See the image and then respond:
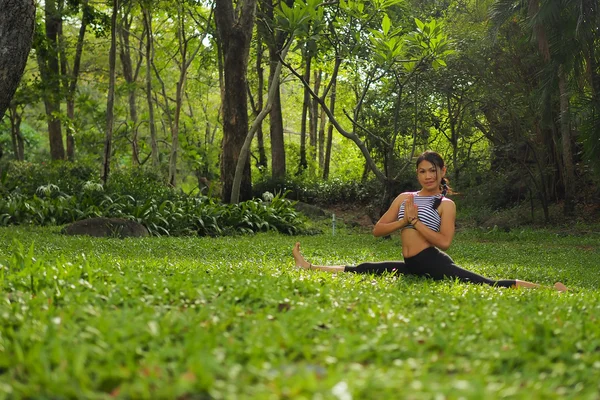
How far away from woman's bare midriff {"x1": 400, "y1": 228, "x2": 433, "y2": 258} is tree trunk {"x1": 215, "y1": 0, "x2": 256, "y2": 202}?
11.1 meters

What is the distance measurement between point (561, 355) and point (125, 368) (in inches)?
71.8

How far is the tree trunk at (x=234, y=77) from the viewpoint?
54.7 ft

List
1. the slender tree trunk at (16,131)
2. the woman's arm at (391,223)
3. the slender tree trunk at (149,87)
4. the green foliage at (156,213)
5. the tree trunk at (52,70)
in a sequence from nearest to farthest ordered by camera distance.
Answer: the woman's arm at (391,223), the green foliage at (156,213), the tree trunk at (52,70), the slender tree trunk at (149,87), the slender tree trunk at (16,131)

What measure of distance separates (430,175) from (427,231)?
23.8 inches

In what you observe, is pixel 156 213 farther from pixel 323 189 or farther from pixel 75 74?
pixel 75 74

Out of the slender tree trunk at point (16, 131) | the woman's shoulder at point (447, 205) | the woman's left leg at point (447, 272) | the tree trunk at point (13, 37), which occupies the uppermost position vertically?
the slender tree trunk at point (16, 131)

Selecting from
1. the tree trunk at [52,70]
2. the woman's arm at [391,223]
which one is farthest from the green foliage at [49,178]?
the woman's arm at [391,223]

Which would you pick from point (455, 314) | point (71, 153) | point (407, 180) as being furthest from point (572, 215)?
point (71, 153)

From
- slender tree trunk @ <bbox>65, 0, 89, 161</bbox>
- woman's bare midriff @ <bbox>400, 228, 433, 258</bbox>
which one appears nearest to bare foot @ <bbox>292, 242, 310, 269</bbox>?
woman's bare midriff @ <bbox>400, 228, 433, 258</bbox>

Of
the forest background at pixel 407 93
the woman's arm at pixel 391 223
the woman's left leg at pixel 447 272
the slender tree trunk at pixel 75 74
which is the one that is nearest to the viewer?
the woman's left leg at pixel 447 272

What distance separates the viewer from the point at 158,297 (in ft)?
12.6

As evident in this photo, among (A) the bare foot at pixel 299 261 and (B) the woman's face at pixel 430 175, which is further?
(A) the bare foot at pixel 299 261

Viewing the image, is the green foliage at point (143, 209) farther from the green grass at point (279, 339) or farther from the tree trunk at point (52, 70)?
the green grass at point (279, 339)

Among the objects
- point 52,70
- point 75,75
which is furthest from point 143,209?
point 75,75
